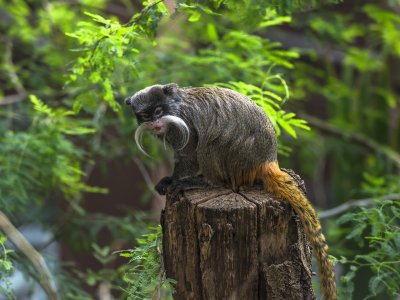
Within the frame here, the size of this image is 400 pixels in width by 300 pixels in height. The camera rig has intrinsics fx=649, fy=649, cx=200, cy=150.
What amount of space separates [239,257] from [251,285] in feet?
0.44

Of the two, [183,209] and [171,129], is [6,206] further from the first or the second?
[183,209]

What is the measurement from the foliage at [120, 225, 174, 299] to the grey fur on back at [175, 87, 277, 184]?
0.43 metres

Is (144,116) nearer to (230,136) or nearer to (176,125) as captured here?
(176,125)

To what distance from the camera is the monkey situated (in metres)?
3.14

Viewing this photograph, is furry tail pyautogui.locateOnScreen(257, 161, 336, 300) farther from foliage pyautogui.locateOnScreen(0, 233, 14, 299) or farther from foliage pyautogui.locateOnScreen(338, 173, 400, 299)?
foliage pyautogui.locateOnScreen(0, 233, 14, 299)

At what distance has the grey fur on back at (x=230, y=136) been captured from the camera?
3.14 m

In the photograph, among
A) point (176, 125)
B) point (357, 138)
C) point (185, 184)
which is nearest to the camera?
point (185, 184)

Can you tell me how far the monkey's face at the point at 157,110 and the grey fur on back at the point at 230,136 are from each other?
0.09 m

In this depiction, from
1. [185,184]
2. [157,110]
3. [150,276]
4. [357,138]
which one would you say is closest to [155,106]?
[157,110]

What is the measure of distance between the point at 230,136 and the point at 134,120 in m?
1.90

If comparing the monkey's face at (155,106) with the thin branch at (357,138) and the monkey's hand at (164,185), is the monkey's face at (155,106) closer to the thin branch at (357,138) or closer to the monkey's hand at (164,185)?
the monkey's hand at (164,185)

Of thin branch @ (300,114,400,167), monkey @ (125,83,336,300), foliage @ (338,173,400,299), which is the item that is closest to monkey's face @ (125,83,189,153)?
monkey @ (125,83,336,300)

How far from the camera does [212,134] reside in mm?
3189

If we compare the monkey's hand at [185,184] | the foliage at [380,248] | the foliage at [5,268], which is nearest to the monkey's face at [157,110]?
the monkey's hand at [185,184]
